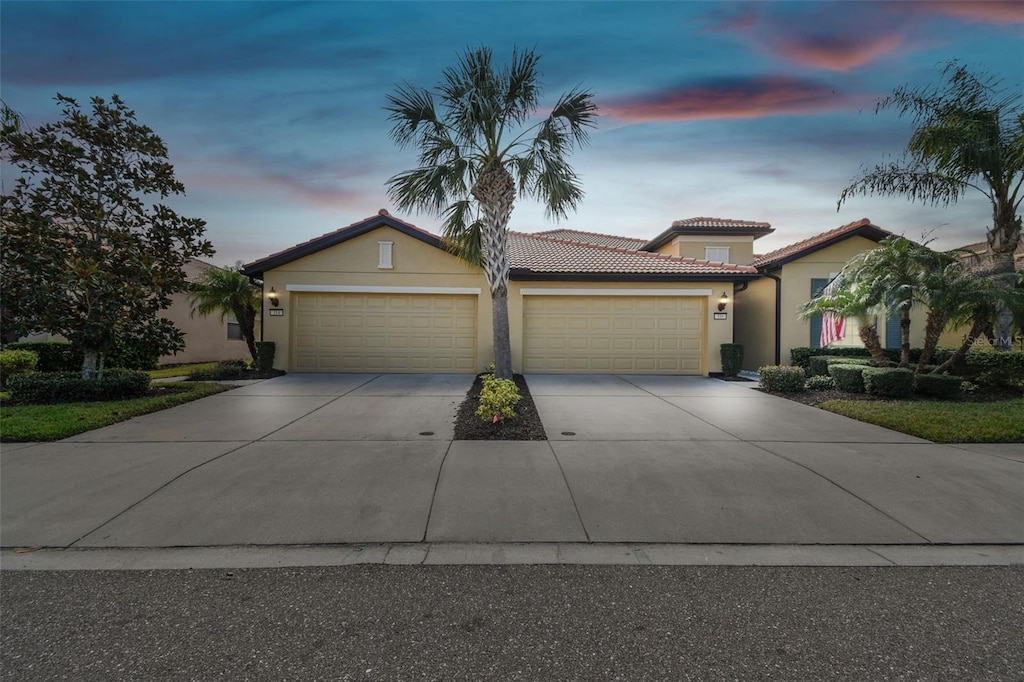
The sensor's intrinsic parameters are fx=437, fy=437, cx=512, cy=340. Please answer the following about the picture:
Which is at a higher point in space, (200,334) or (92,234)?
(92,234)

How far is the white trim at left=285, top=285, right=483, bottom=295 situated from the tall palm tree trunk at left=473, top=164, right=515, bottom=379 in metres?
3.99

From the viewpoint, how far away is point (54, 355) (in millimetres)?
11219

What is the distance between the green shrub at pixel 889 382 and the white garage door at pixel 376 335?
369 inches

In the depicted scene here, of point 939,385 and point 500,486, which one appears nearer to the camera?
point 500,486

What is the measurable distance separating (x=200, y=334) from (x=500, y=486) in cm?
1774

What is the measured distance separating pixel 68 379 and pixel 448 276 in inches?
330

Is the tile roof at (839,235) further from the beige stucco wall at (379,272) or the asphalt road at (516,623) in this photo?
the asphalt road at (516,623)

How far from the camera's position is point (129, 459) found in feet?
16.3

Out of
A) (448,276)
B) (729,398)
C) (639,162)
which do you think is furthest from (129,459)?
(639,162)

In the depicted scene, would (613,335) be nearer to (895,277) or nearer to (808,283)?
(895,277)

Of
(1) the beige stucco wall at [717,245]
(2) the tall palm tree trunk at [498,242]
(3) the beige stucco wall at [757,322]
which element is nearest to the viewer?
(2) the tall palm tree trunk at [498,242]

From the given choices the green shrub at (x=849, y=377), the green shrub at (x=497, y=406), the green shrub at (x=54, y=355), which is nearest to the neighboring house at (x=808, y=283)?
the green shrub at (x=849, y=377)

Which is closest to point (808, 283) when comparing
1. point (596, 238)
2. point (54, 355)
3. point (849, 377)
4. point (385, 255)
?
point (849, 377)

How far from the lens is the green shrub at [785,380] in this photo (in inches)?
384
